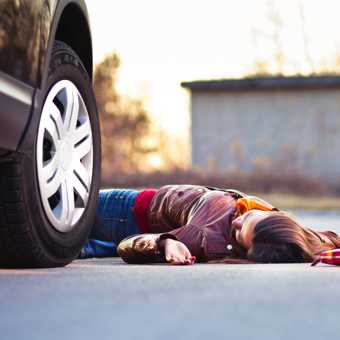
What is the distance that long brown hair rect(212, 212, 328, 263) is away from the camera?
106 inches

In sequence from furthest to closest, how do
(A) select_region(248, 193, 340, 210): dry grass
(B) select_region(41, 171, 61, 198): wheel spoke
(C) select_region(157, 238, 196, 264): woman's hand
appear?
(A) select_region(248, 193, 340, 210): dry grass, (C) select_region(157, 238, 196, 264): woman's hand, (B) select_region(41, 171, 61, 198): wheel spoke

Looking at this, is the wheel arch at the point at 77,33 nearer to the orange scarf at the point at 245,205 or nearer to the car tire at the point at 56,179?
the car tire at the point at 56,179

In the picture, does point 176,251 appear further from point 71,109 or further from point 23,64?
point 23,64

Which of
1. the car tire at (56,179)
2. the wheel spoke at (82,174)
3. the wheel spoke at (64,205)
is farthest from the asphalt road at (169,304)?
the wheel spoke at (82,174)

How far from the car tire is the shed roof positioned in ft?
51.0

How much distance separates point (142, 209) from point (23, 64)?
1.70 metres

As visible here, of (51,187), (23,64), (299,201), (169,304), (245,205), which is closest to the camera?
(169,304)

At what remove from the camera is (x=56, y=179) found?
2359mm

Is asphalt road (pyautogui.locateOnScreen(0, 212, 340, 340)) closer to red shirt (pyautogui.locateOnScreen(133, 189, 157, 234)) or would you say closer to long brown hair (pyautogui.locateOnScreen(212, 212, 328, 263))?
long brown hair (pyautogui.locateOnScreen(212, 212, 328, 263))

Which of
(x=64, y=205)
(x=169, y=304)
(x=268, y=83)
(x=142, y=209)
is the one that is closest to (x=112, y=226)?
(x=142, y=209)

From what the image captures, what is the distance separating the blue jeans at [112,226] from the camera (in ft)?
11.4

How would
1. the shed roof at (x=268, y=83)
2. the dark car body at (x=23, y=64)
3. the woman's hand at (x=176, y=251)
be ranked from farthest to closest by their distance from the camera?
the shed roof at (x=268, y=83)
the woman's hand at (x=176, y=251)
the dark car body at (x=23, y=64)

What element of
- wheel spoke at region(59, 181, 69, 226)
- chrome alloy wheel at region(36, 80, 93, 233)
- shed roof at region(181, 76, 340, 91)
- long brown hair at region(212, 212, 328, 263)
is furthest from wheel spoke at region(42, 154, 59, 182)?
shed roof at region(181, 76, 340, 91)

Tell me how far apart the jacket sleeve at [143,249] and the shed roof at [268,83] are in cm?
1564
